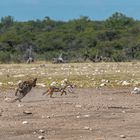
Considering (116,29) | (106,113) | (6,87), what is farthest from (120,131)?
(116,29)

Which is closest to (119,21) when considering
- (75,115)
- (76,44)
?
(76,44)

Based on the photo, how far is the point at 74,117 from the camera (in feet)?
40.9

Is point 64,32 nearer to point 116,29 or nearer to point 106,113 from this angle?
point 116,29

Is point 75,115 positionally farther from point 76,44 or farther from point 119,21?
point 119,21

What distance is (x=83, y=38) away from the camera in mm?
67250

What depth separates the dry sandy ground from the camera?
34.8 feet

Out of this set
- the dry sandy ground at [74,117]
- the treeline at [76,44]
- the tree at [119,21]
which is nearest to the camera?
the dry sandy ground at [74,117]

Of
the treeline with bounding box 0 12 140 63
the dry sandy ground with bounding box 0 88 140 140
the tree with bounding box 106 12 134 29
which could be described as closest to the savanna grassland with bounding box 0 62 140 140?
the dry sandy ground with bounding box 0 88 140 140

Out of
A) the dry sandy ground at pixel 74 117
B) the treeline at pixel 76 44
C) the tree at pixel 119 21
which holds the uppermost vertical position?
the tree at pixel 119 21

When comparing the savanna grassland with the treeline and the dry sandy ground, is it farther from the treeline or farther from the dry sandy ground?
the treeline

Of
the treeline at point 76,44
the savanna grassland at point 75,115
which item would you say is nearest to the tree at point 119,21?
the treeline at point 76,44

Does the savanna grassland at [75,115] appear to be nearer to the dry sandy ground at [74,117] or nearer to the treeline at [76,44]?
the dry sandy ground at [74,117]

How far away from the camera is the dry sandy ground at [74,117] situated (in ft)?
34.8

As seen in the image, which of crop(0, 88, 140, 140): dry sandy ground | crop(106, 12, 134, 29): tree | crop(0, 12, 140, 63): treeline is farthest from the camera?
crop(106, 12, 134, 29): tree
